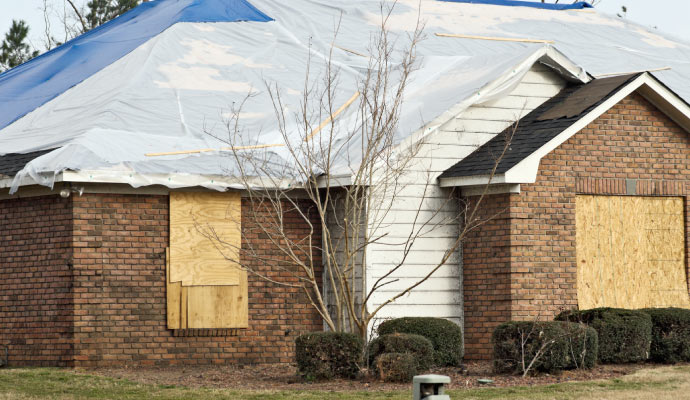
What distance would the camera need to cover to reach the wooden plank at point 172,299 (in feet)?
49.4

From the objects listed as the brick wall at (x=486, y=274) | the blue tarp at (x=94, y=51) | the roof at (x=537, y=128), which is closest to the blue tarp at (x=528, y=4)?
the blue tarp at (x=94, y=51)

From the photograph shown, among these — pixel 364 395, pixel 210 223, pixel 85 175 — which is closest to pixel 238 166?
pixel 210 223

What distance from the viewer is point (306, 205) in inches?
641

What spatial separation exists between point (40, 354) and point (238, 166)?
380 cm

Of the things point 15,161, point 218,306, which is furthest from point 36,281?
point 218,306

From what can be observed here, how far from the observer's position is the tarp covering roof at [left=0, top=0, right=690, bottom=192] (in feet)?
50.7

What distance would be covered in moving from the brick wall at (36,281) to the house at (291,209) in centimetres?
3

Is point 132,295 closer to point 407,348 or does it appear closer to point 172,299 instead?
point 172,299

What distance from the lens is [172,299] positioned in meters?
15.1

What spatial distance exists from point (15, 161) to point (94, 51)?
4115 millimetres

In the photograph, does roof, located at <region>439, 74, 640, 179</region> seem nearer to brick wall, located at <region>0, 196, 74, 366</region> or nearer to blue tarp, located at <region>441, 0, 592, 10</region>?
brick wall, located at <region>0, 196, 74, 366</region>

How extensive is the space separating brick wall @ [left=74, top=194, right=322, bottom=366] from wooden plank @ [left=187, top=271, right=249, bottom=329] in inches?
6.3

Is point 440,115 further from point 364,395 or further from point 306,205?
point 364,395

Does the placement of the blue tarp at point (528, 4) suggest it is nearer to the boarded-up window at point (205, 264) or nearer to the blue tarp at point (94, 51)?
the blue tarp at point (94, 51)
